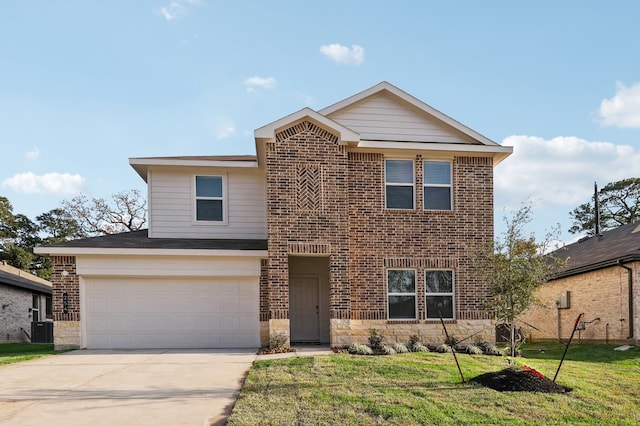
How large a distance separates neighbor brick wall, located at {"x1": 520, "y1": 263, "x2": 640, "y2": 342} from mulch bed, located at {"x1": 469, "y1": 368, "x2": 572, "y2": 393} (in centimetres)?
610

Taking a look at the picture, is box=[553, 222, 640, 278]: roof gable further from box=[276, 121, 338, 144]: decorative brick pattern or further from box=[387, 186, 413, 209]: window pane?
box=[276, 121, 338, 144]: decorative brick pattern

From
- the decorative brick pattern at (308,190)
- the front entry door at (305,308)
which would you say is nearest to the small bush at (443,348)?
the front entry door at (305,308)

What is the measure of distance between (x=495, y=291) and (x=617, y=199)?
111 feet

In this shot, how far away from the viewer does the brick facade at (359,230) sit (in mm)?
13141

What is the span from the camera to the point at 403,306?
13828mm

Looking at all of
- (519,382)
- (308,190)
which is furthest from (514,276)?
(308,190)

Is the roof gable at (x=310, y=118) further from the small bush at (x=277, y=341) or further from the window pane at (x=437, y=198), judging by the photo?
the small bush at (x=277, y=341)

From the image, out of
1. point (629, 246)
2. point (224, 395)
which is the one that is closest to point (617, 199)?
point (629, 246)

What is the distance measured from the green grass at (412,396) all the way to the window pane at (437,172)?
553 centimetres

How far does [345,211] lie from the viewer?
Answer: 13320 mm

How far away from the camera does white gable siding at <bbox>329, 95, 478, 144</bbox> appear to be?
47.9ft

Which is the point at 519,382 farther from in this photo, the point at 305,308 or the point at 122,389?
the point at 305,308

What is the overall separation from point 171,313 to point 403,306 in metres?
6.58

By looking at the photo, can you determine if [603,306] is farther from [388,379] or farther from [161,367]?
[161,367]
